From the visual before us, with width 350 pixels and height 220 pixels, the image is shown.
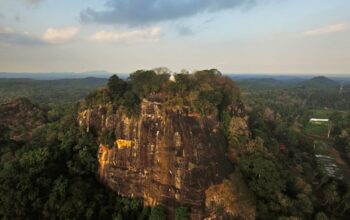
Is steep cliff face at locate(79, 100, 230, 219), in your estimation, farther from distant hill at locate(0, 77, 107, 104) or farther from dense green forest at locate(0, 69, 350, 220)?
distant hill at locate(0, 77, 107, 104)

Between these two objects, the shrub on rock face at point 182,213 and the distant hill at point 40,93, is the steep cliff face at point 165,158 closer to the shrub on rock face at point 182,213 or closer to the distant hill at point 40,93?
the shrub on rock face at point 182,213

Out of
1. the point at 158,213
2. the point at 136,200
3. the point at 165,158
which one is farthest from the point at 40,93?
the point at 158,213

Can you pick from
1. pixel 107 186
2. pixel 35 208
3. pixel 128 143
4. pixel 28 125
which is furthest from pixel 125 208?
pixel 28 125

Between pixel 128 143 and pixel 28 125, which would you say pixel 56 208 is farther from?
pixel 28 125

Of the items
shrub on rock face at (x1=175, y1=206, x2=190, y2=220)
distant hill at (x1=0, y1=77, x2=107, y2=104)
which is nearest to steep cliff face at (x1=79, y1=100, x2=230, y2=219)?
shrub on rock face at (x1=175, y1=206, x2=190, y2=220)

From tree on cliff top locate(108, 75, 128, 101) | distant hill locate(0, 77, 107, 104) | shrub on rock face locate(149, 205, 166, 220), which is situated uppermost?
tree on cliff top locate(108, 75, 128, 101)

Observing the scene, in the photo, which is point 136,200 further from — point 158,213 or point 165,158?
point 165,158

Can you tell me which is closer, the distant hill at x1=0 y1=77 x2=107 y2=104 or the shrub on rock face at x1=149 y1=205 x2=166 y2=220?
the shrub on rock face at x1=149 y1=205 x2=166 y2=220

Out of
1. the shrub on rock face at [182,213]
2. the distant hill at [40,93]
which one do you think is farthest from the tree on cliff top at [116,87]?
the distant hill at [40,93]
